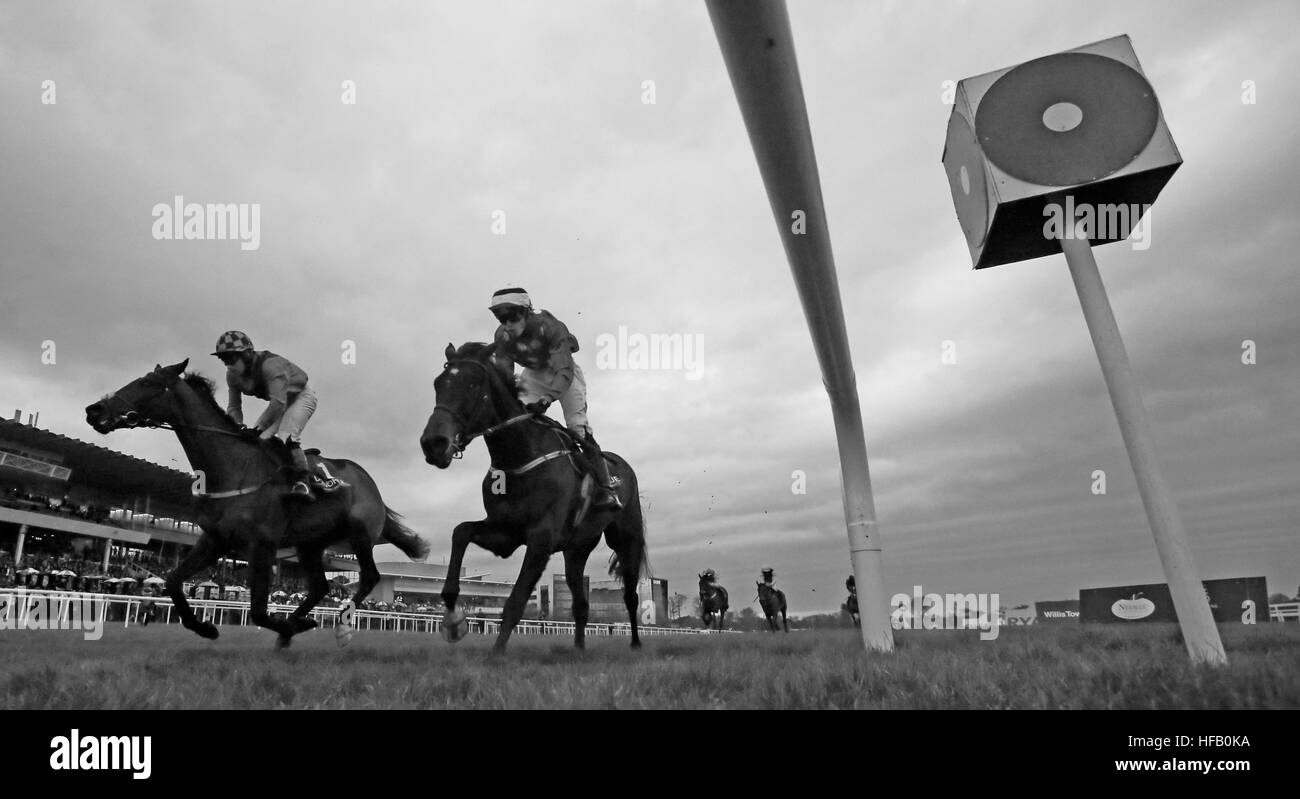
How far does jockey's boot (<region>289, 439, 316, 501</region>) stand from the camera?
7000 millimetres

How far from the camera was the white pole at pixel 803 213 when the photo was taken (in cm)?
248

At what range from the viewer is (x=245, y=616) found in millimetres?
19328

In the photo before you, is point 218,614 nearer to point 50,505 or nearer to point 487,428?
point 50,505

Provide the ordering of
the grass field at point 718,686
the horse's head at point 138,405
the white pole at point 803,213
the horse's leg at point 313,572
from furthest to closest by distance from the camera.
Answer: the horse's leg at point 313,572, the horse's head at point 138,405, the grass field at point 718,686, the white pole at point 803,213

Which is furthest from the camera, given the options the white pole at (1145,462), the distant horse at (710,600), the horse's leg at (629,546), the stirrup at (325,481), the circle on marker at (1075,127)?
the distant horse at (710,600)

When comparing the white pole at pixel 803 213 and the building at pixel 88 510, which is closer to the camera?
the white pole at pixel 803 213


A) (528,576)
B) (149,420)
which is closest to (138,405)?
(149,420)

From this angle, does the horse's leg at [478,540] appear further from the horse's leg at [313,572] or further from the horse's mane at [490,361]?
the horse's leg at [313,572]

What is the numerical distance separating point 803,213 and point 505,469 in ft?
11.0

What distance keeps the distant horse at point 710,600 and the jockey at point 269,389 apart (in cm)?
1714

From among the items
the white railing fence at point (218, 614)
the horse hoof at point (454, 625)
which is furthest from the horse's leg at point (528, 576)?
the white railing fence at point (218, 614)
